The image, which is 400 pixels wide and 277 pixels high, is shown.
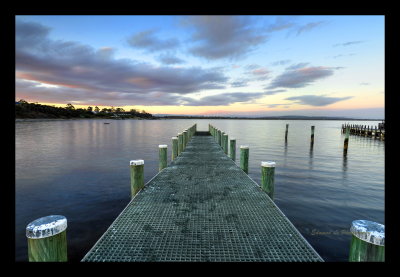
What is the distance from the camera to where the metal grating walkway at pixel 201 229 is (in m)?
3.87

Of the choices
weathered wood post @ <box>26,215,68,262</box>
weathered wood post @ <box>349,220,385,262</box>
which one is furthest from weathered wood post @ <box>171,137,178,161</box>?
weathered wood post @ <box>349,220,385,262</box>

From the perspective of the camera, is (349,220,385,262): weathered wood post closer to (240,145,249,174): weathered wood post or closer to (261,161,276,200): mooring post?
(261,161,276,200): mooring post

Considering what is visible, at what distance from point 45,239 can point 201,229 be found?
9.17ft

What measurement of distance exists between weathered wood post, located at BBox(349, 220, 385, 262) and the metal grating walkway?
83 centimetres

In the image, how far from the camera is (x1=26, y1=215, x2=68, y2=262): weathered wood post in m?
3.01

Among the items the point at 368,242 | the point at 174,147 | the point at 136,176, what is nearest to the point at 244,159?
the point at 174,147

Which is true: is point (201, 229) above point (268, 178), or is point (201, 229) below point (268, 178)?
below

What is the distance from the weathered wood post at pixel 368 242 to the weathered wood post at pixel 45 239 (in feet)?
14.2

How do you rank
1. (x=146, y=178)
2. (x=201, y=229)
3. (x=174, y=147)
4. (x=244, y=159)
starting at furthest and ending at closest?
(x=146, y=178)
(x=174, y=147)
(x=244, y=159)
(x=201, y=229)

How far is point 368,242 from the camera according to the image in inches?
120

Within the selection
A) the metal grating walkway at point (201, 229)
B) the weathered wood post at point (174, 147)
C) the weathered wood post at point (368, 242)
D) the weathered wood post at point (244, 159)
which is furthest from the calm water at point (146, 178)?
the weathered wood post at point (368, 242)

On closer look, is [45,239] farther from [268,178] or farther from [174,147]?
[174,147]
